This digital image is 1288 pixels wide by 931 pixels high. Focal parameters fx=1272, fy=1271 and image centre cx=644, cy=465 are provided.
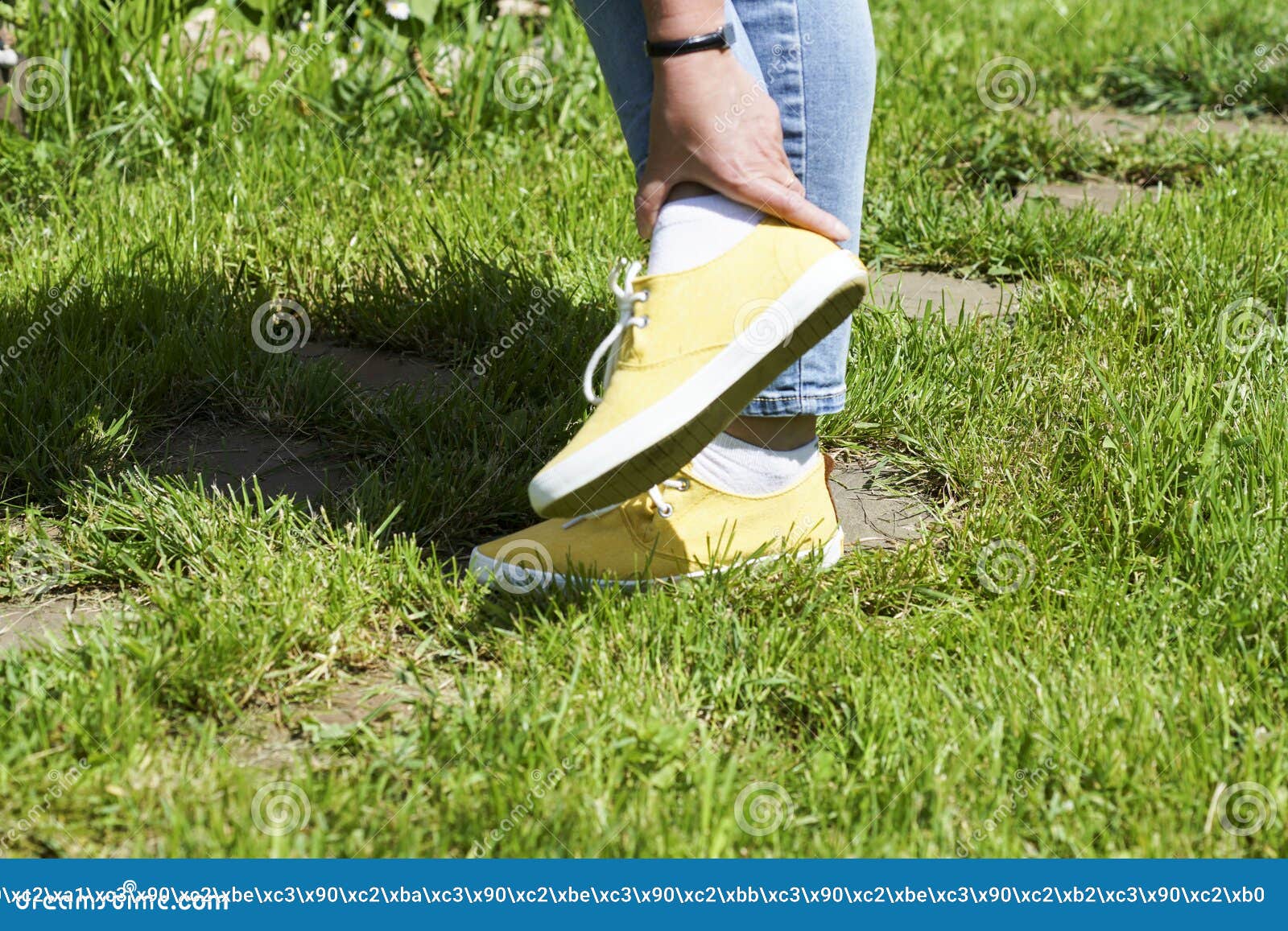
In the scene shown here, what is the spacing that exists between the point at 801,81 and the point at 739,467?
1.72 feet

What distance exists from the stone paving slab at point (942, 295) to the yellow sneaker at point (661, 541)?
33.7 inches

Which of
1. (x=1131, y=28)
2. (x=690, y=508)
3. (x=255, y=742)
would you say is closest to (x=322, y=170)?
(x=690, y=508)

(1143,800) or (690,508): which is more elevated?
(690,508)

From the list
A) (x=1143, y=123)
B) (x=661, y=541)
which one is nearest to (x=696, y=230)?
(x=661, y=541)

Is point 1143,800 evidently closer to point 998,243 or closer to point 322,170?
point 998,243

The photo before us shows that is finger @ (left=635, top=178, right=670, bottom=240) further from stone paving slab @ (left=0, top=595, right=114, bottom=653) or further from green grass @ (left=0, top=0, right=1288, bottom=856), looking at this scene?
stone paving slab @ (left=0, top=595, right=114, bottom=653)

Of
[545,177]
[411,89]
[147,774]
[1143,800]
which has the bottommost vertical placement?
[1143,800]

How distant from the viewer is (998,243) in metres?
2.85

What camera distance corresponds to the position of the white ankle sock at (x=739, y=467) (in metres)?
1.79

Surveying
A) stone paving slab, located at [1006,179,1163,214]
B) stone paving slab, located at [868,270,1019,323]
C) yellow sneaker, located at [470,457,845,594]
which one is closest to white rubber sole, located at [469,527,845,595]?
yellow sneaker, located at [470,457,845,594]

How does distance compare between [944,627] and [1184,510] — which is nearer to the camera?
[944,627]

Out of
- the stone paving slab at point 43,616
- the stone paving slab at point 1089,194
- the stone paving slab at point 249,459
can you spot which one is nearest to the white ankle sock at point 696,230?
the stone paving slab at point 249,459

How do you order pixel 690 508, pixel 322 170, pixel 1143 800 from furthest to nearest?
1. pixel 322 170
2. pixel 690 508
3. pixel 1143 800

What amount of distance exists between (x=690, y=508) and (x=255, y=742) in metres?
0.66
